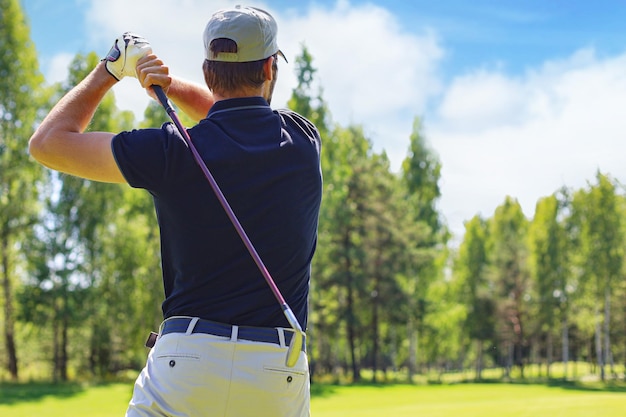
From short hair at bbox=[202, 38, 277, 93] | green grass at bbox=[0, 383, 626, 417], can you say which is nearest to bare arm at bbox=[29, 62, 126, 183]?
short hair at bbox=[202, 38, 277, 93]

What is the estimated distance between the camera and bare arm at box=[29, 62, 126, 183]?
2.15 m

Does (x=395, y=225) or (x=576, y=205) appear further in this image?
(x=576, y=205)

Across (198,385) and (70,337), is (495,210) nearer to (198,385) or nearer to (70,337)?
(70,337)

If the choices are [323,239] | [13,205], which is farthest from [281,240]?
[323,239]

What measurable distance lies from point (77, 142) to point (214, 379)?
0.80 metres

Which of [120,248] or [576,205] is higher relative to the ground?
[576,205]

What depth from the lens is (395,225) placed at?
136 ft

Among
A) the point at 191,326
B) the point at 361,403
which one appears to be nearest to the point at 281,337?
the point at 191,326

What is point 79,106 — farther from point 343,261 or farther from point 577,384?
point 577,384

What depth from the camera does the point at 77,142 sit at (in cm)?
222

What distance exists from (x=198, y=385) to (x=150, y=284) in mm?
35084

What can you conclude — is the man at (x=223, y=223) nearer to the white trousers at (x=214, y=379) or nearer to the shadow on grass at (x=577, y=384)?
the white trousers at (x=214, y=379)

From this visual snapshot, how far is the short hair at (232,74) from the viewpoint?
229 cm

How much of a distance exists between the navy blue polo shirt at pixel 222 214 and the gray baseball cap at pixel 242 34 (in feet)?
0.61
